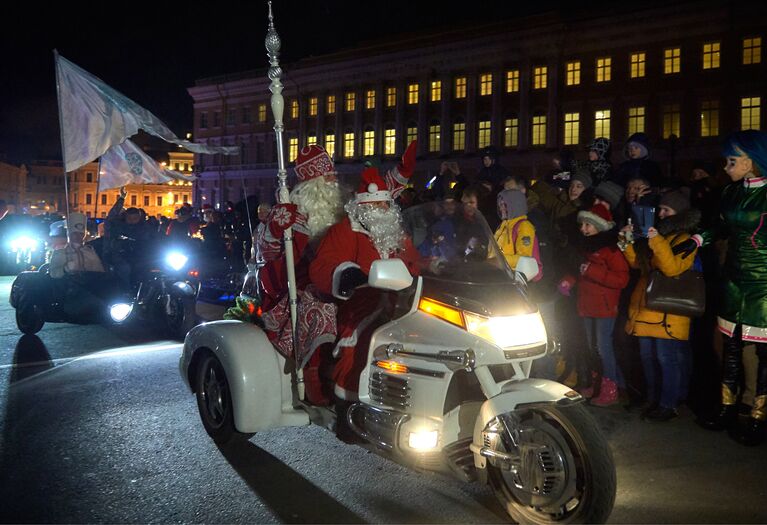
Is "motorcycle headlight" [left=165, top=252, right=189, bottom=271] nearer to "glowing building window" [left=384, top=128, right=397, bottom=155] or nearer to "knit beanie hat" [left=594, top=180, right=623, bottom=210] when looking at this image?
"knit beanie hat" [left=594, top=180, right=623, bottom=210]

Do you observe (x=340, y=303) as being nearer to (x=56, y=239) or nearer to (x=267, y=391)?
(x=267, y=391)

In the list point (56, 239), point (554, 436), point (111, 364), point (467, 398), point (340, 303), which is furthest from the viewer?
point (56, 239)

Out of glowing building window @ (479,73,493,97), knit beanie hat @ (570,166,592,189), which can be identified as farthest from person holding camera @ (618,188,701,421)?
glowing building window @ (479,73,493,97)

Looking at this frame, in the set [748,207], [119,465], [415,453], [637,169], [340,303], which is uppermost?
[637,169]

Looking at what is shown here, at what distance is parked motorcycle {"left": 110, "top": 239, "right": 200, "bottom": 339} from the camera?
31.6ft

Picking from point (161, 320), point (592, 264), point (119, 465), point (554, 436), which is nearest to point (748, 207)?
point (592, 264)

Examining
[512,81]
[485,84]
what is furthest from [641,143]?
[485,84]

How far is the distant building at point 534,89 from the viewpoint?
157 ft

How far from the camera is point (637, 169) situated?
306 inches

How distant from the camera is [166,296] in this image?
32.3 ft

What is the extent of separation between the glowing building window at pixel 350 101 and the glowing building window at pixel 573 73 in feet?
73.0

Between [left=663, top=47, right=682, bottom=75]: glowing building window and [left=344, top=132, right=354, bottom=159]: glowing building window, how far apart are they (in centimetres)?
3097

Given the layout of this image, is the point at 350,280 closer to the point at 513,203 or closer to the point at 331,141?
the point at 513,203

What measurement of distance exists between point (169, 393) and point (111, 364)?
5.56 ft
